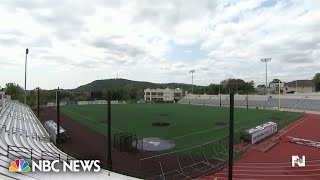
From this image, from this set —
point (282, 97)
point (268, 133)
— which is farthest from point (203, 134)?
point (282, 97)

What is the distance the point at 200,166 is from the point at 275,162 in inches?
266

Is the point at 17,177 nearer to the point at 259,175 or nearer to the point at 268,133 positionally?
the point at 259,175

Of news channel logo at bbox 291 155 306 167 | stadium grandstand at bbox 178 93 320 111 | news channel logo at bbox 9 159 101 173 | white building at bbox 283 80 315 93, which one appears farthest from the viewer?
white building at bbox 283 80 315 93

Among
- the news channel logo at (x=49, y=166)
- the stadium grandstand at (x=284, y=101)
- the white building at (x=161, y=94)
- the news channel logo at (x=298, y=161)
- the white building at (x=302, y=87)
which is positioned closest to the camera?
the news channel logo at (x=49, y=166)

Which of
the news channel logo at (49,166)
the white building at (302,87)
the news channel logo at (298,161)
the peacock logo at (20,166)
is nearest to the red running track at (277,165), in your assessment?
the news channel logo at (298,161)

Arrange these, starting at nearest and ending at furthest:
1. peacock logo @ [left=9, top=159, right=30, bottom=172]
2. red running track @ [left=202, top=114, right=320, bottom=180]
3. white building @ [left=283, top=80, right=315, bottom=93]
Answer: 1. peacock logo @ [left=9, top=159, right=30, bottom=172]
2. red running track @ [left=202, top=114, right=320, bottom=180]
3. white building @ [left=283, top=80, right=315, bottom=93]

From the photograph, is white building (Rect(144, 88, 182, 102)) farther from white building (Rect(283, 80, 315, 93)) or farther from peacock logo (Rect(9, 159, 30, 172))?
peacock logo (Rect(9, 159, 30, 172))

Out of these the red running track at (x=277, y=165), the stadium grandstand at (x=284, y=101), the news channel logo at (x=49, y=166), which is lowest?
the red running track at (x=277, y=165)

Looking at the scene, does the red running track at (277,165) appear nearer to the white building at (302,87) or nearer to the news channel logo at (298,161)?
the news channel logo at (298,161)

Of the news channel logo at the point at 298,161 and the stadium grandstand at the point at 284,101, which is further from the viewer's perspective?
the stadium grandstand at the point at 284,101

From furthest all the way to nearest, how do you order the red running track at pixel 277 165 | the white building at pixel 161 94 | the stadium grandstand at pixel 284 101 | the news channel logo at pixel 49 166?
the white building at pixel 161 94, the stadium grandstand at pixel 284 101, the red running track at pixel 277 165, the news channel logo at pixel 49 166

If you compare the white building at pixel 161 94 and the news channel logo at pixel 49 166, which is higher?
the white building at pixel 161 94

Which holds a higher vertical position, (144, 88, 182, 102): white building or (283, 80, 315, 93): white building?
(283, 80, 315, 93): white building

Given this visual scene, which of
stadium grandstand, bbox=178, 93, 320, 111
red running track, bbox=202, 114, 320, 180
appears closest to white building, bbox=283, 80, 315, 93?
stadium grandstand, bbox=178, 93, 320, 111
